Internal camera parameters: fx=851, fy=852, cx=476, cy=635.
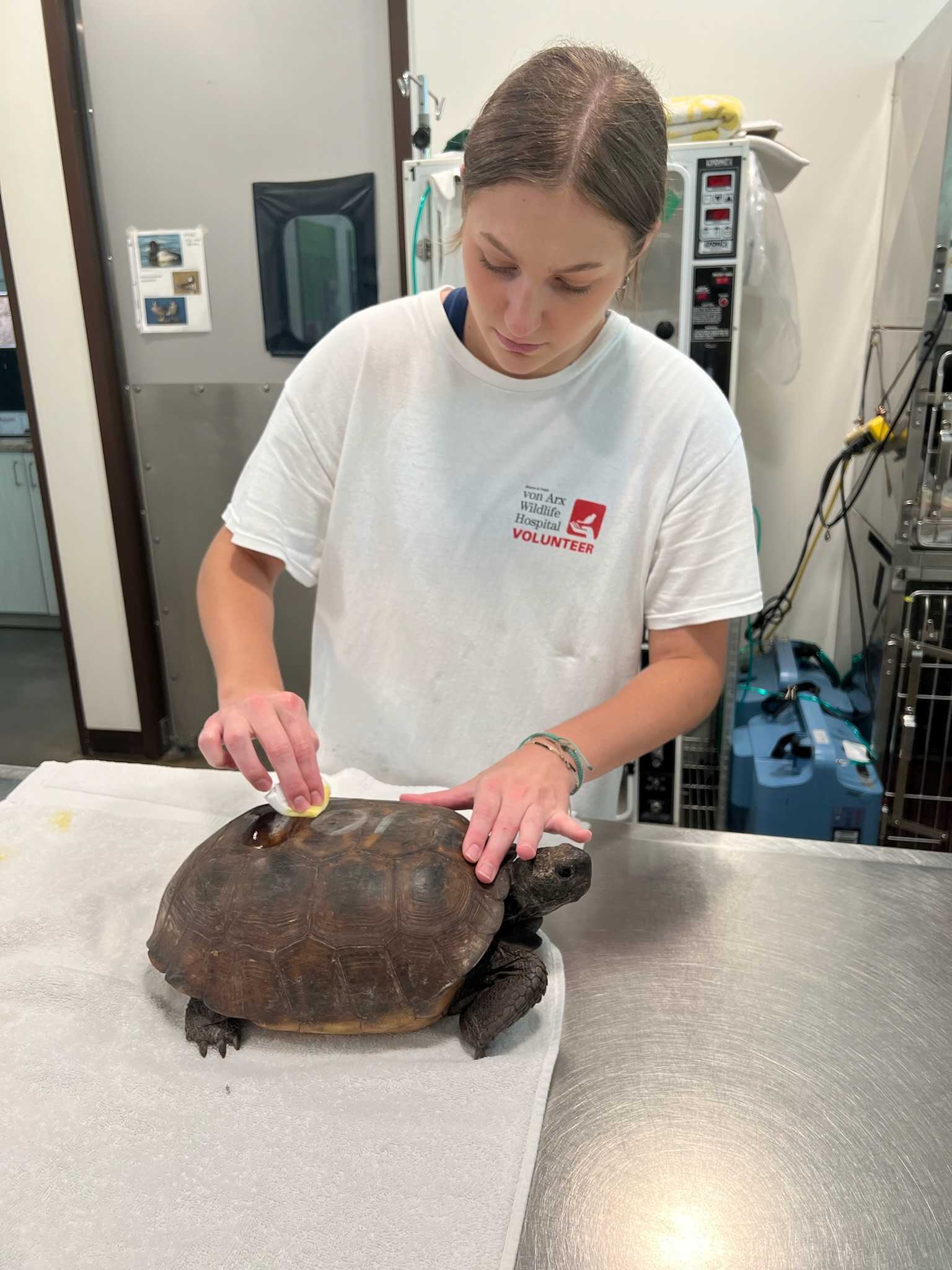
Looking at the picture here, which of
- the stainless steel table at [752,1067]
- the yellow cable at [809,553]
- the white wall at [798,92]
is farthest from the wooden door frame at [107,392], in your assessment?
the stainless steel table at [752,1067]

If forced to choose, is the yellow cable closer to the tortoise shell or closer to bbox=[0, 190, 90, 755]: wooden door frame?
the tortoise shell

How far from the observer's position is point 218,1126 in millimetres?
816

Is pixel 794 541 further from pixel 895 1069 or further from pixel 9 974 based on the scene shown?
pixel 9 974

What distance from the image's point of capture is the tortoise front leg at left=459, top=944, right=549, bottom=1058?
0.91 meters

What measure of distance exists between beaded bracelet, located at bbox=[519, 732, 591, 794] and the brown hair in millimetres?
613

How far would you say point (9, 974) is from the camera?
98 cm

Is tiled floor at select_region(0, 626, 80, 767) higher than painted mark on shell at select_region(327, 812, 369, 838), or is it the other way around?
painted mark on shell at select_region(327, 812, 369, 838)

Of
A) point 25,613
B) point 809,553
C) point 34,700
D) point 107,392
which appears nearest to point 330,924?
point 809,553

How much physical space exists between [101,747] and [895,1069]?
3500 mm

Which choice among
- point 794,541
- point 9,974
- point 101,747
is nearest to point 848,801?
point 794,541

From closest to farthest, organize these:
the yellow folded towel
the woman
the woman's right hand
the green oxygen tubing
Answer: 1. the woman's right hand
2. the woman
3. the yellow folded towel
4. the green oxygen tubing

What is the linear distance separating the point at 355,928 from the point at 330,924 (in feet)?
0.09

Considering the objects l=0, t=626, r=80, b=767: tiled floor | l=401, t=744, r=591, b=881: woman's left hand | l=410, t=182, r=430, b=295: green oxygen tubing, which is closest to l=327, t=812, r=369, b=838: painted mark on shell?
l=401, t=744, r=591, b=881: woman's left hand

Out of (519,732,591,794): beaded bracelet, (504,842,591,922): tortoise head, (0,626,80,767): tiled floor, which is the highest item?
(519,732,591,794): beaded bracelet
